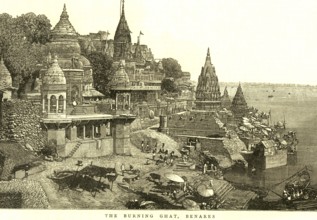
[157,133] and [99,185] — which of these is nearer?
[99,185]

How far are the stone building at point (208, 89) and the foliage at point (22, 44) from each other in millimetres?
Answer: 1823

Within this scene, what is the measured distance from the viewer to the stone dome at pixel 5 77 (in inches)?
264

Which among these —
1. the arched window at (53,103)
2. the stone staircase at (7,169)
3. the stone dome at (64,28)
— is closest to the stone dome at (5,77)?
the arched window at (53,103)

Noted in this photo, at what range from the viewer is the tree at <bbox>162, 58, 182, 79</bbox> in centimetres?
695

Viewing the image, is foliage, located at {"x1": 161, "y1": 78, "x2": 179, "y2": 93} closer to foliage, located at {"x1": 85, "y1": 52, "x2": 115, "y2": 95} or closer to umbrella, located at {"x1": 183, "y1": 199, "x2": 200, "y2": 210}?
foliage, located at {"x1": 85, "y1": 52, "x2": 115, "y2": 95}

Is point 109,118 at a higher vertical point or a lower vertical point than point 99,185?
higher

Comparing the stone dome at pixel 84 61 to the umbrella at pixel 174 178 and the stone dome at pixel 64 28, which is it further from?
the umbrella at pixel 174 178

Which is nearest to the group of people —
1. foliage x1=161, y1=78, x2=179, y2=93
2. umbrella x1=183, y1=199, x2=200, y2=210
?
umbrella x1=183, y1=199, x2=200, y2=210

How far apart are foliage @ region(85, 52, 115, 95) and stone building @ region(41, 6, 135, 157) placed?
15 centimetres

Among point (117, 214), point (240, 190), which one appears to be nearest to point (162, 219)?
point (117, 214)

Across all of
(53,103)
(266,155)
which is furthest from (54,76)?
(266,155)

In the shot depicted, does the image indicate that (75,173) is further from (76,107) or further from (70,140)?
(76,107)

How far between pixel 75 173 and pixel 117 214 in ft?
2.11

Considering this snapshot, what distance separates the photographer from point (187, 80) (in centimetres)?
711
